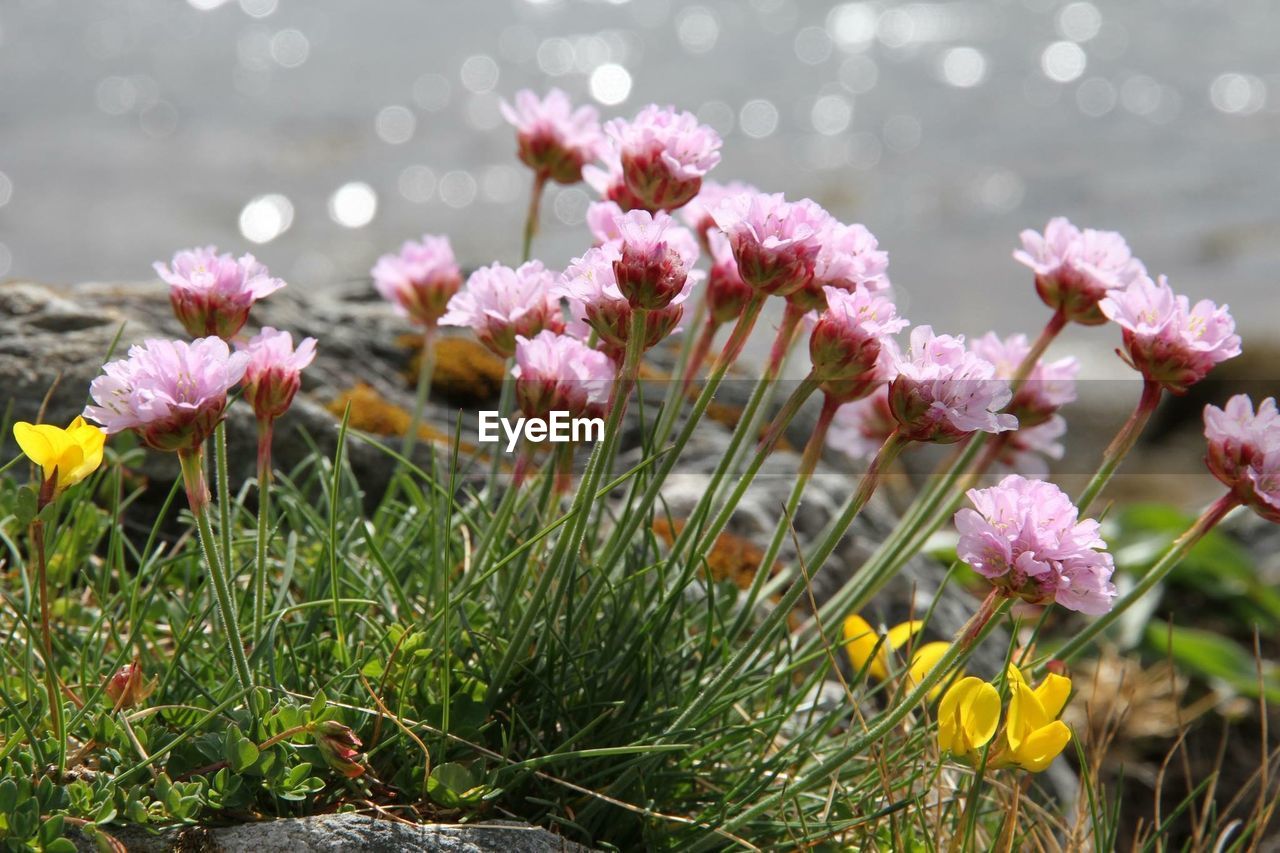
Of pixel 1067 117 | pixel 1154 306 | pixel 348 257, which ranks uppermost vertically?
pixel 1067 117

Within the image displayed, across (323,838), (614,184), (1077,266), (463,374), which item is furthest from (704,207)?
(463,374)

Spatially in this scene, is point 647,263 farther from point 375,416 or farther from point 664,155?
point 375,416

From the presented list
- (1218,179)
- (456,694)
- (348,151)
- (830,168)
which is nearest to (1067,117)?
(1218,179)

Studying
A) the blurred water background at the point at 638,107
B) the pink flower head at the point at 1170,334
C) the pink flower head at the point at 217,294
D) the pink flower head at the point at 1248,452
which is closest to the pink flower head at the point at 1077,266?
the pink flower head at the point at 1170,334

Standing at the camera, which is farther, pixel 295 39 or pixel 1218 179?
pixel 295 39

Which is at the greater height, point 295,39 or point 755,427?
point 295,39

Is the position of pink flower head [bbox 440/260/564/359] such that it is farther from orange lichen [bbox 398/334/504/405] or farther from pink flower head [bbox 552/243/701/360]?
orange lichen [bbox 398/334/504/405]

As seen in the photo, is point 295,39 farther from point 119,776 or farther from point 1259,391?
point 119,776

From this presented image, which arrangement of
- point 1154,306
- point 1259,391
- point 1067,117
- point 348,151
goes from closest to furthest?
point 1154,306 < point 1259,391 < point 348,151 < point 1067,117

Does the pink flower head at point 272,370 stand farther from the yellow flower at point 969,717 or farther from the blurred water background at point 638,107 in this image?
the blurred water background at point 638,107
